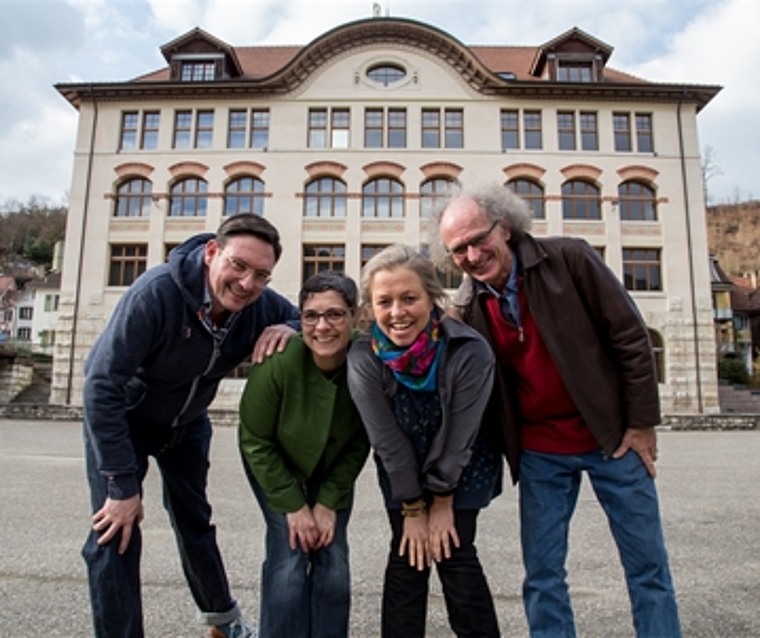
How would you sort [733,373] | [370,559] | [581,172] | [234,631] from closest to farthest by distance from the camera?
1. [234,631]
2. [370,559]
3. [581,172]
4. [733,373]

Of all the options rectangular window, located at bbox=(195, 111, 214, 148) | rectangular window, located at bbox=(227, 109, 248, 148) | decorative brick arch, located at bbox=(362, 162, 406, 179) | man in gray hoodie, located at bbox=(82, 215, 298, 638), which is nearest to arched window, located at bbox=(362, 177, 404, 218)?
decorative brick arch, located at bbox=(362, 162, 406, 179)

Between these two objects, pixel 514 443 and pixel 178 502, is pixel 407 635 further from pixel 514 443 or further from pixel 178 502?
pixel 178 502

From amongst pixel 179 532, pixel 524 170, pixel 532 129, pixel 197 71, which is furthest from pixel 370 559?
pixel 197 71

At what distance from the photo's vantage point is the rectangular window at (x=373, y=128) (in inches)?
937

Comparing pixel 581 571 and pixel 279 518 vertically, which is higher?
pixel 279 518

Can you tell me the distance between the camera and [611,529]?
245cm

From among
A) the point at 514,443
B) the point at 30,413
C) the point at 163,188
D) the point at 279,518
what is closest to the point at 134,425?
the point at 279,518

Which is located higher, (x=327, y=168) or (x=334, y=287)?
(x=327, y=168)

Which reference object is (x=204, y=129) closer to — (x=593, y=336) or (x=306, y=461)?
(x=306, y=461)

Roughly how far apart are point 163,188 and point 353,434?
23.9 m

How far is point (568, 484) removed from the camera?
2.52 metres

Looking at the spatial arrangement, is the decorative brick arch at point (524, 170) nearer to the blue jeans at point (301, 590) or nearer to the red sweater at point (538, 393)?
the red sweater at point (538, 393)

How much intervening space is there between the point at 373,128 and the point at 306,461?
2334cm

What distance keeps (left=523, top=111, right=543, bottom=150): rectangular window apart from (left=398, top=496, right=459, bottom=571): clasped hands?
78.2 ft
